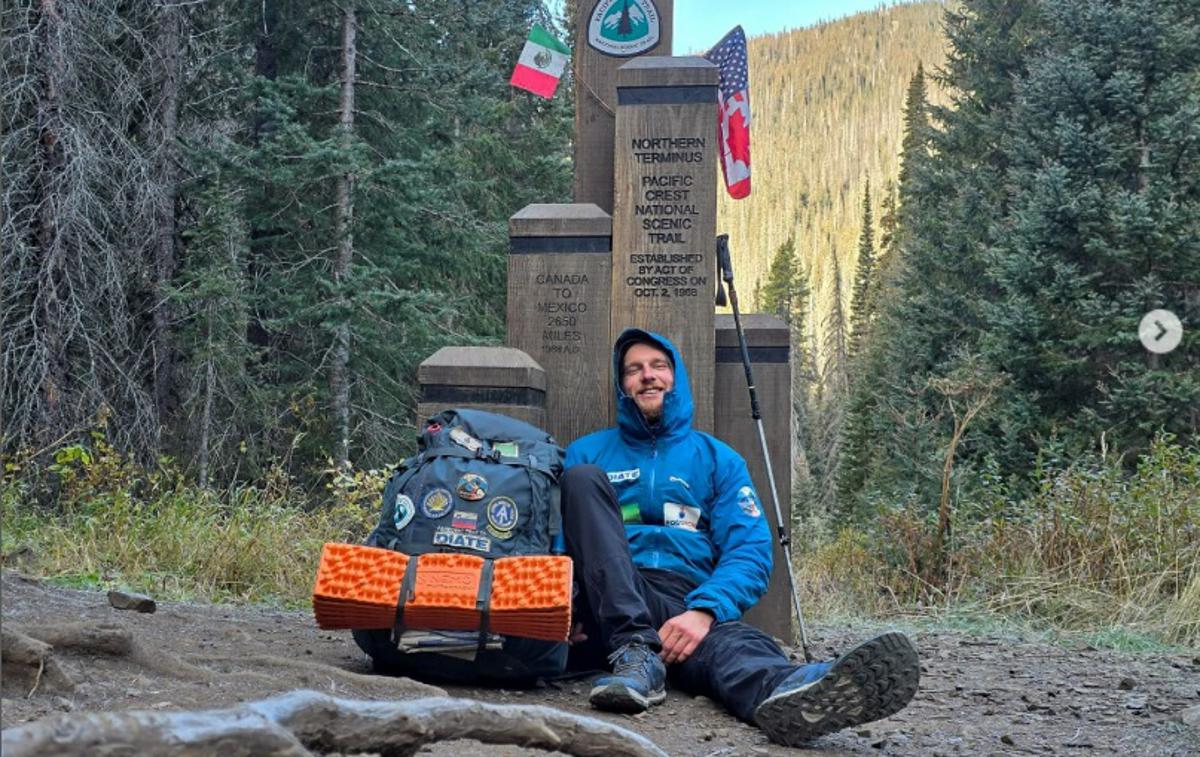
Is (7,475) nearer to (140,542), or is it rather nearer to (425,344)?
(140,542)

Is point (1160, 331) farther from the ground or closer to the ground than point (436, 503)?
farther from the ground

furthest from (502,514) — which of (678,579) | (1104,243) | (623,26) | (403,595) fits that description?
(1104,243)

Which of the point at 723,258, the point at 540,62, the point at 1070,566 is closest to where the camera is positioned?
the point at 723,258

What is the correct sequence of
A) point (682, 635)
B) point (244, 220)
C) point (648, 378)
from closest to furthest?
point (682, 635), point (648, 378), point (244, 220)

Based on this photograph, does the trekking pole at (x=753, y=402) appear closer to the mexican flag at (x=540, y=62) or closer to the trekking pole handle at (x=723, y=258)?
the trekking pole handle at (x=723, y=258)

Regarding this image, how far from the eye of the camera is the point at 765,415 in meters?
5.35

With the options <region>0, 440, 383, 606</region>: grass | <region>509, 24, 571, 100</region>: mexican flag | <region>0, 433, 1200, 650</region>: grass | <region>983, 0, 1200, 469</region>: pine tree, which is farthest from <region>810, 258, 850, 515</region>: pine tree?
<region>509, 24, 571, 100</region>: mexican flag

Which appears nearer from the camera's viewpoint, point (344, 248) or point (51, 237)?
point (51, 237)

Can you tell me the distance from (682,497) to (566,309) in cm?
144

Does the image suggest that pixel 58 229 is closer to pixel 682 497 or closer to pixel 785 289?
pixel 682 497

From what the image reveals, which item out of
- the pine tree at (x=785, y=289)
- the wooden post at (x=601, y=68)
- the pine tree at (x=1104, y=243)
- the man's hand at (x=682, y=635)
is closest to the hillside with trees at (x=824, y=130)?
the pine tree at (x=785, y=289)

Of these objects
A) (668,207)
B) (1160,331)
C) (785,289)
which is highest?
(785,289)

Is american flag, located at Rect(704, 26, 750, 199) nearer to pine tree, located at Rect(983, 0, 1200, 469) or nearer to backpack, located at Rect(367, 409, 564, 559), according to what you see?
backpack, located at Rect(367, 409, 564, 559)

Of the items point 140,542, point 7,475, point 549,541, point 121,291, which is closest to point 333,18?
point 121,291
